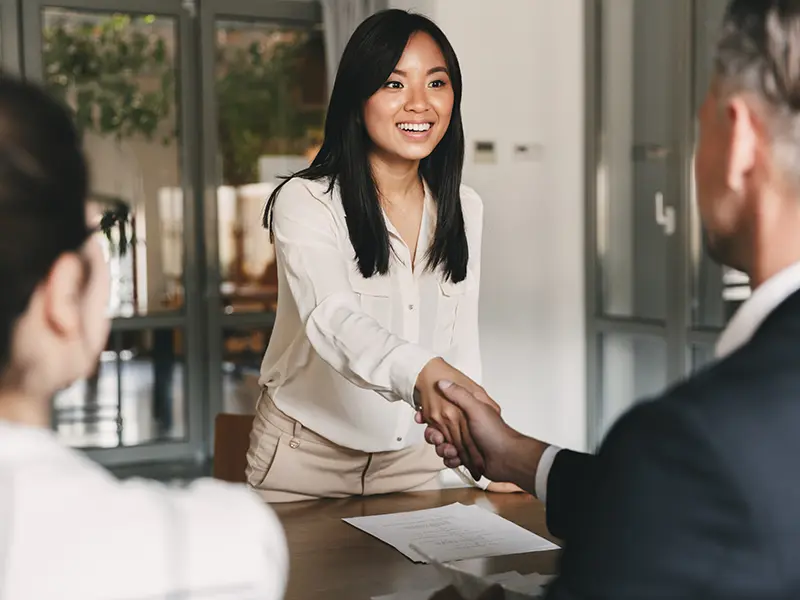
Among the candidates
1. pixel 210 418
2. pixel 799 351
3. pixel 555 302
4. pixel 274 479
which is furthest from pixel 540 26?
pixel 799 351

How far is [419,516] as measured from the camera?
1.67 m

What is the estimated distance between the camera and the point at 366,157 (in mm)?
2078

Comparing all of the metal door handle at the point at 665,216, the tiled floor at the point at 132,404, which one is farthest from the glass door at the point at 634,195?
the tiled floor at the point at 132,404

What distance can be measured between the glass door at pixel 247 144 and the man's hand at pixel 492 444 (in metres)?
3.82

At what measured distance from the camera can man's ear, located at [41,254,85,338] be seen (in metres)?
0.75

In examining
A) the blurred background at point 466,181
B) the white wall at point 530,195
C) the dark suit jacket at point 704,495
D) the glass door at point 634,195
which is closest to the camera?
the dark suit jacket at point 704,495

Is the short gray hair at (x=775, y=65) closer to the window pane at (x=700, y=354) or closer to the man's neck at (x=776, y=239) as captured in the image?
the man's neck at (x=776, y=239)

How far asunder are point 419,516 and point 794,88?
3.35 ft

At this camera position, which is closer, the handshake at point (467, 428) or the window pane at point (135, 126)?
the handshake at point (467, 428)

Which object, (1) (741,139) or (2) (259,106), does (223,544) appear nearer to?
(1) (741,139)

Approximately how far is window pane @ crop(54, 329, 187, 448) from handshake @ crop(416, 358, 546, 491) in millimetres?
3861

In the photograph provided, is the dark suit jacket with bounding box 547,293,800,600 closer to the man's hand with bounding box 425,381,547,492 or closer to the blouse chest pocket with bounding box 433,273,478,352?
the man's hand with bounding box 425,381,547,492

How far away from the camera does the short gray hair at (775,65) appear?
2.90ft

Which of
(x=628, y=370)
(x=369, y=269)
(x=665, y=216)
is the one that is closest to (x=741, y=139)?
(x=369, y=269)
